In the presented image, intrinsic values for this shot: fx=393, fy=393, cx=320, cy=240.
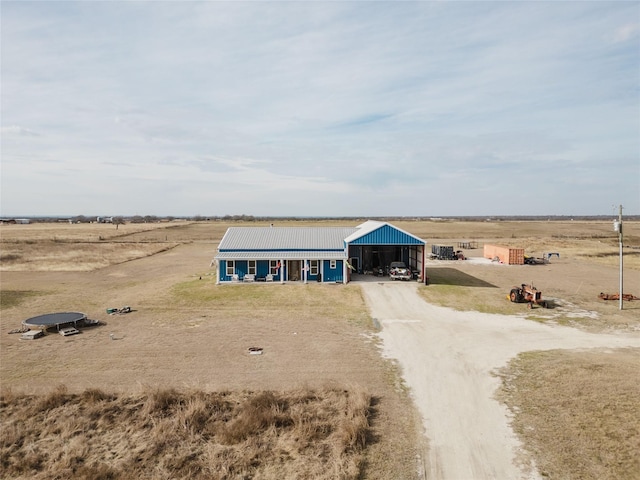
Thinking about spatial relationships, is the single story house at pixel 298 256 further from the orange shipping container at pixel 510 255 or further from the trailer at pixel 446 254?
the orange shipping container at pixel 510 255

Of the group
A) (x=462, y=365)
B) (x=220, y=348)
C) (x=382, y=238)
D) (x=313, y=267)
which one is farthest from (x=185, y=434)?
(x=382, y=238)

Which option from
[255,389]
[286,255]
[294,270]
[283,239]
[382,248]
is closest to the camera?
[255,389]

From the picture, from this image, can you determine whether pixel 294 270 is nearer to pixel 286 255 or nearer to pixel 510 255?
pixel 286 255

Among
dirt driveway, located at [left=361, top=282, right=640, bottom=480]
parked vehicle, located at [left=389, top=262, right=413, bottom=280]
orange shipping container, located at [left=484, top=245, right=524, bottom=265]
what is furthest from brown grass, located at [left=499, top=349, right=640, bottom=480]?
orange shipping container, located at [left=484, top=245, right=524, bottom=265]

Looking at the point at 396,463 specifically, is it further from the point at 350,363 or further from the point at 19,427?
the point at 19,427

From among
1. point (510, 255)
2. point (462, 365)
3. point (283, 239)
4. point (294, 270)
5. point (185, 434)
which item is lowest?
point (185, 434)

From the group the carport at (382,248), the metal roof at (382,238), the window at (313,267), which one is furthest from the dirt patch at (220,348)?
the carport at (382,248)
